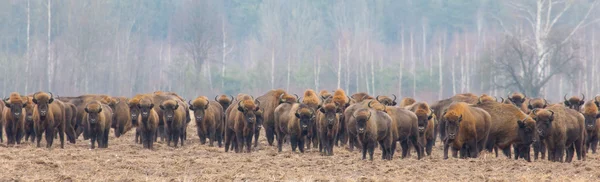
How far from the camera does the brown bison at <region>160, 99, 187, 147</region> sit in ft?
84.6

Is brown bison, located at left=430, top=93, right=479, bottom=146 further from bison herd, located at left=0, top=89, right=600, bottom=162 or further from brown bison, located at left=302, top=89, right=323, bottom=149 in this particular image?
brown bison, located at left=302, top=89, right=323, bottom=149

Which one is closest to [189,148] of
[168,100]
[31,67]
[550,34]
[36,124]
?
[168,100]

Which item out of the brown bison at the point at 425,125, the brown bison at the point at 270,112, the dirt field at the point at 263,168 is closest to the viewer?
the dirt field at the point at 263,168

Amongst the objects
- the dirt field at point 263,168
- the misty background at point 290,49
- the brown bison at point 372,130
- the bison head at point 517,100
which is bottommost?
the dirt field at point 263,168

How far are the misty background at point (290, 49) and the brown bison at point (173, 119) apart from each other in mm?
37037

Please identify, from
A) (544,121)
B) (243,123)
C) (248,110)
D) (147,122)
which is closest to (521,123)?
(544,121)

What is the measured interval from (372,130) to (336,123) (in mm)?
2434

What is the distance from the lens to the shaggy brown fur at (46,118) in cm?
2344

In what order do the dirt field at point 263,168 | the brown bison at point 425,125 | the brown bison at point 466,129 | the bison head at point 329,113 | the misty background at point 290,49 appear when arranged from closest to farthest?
the dirt field at point 263,168, the brown bison at point 466,129, the brown bison at point 425,125, the bison head at point 329,113, the misty background at point 290,49

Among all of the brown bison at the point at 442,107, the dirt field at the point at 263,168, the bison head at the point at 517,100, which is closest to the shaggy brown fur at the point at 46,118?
the dirt field at the point at 263,168

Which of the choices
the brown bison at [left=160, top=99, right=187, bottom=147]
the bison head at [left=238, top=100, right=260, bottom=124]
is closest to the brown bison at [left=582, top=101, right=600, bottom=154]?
the bison head at [left=238, top=100, right=260, bottom=124]

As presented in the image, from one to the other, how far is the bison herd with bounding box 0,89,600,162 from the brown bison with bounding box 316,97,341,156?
0.07 feet

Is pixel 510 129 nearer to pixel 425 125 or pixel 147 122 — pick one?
pixel 425 125

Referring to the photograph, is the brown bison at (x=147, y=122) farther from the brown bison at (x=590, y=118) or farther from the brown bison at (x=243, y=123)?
the brown bison at (x=590, y=118)
